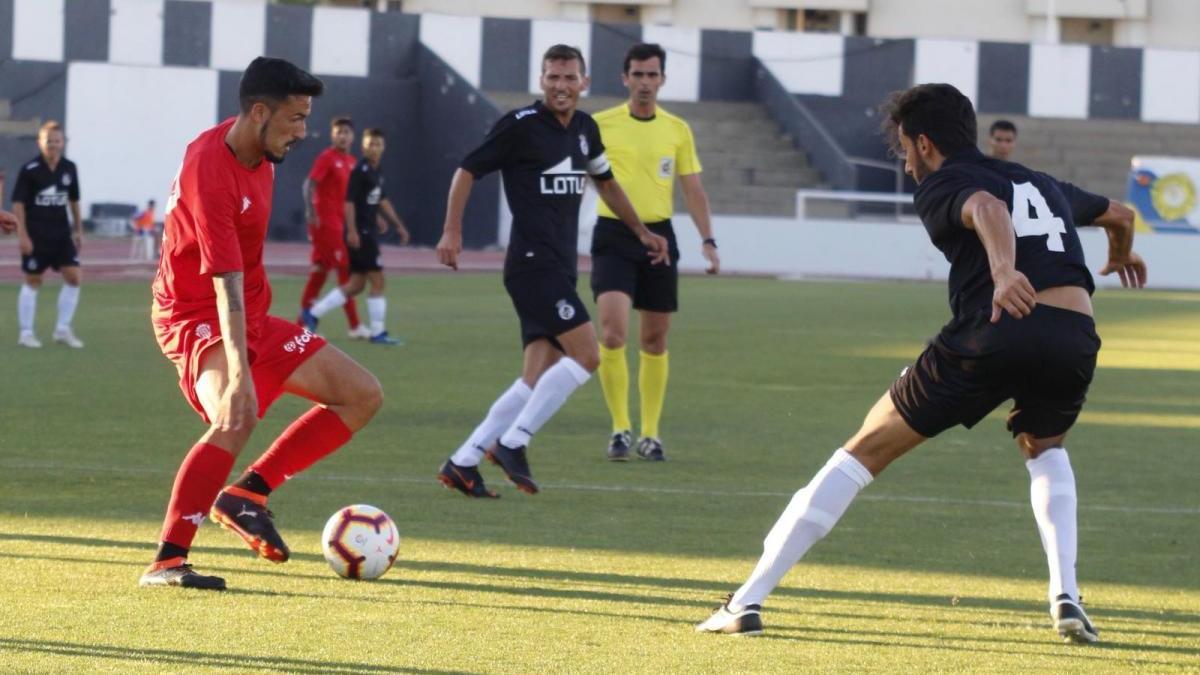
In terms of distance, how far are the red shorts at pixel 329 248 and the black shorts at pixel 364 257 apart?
0.24m

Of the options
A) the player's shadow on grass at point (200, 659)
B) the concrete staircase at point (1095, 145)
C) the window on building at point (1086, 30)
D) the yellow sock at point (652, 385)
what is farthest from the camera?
the window on building at point (1086, 30)

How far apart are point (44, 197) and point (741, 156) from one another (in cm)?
2616

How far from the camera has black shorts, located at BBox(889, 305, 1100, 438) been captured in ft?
17.6

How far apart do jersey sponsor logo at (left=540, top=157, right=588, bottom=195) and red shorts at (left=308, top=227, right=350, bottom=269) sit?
31.7ft

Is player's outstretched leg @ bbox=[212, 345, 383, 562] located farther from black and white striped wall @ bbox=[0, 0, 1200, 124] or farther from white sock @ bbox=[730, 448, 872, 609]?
black and white striped wall @ bbox=[0, 0, 1200, 124]

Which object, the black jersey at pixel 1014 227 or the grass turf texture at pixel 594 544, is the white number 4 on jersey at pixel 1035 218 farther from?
the grass turf texture at pixel 594 544

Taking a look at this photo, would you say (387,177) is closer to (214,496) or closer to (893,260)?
(893,260)

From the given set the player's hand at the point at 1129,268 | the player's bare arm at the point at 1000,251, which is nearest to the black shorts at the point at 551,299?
the player's hand at the point at 1129,268

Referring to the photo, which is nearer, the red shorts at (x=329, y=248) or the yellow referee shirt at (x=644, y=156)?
the yellow referee shirt at (x=644, y=156)

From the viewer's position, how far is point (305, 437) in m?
6.70

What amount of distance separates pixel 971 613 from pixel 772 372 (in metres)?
9.44

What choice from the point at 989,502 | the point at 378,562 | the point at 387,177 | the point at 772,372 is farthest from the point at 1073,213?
the point at 387,177

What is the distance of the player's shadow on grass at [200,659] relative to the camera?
5.01 meters

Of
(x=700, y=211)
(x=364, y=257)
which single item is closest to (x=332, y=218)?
(x=364, y=257)
